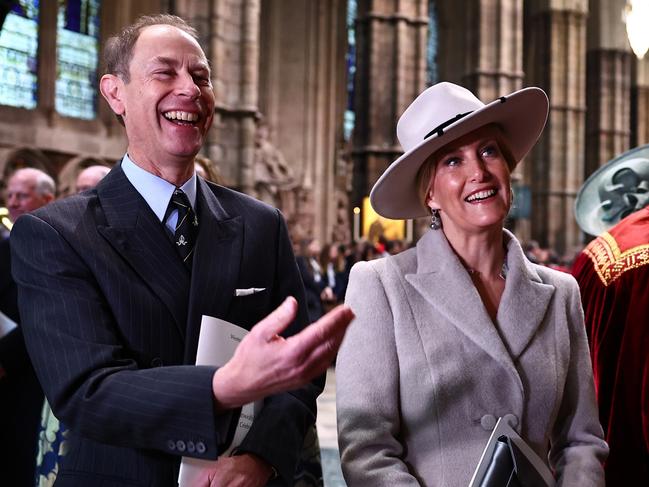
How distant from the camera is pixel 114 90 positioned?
74.4 inches

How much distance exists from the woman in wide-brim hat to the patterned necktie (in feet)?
1.50

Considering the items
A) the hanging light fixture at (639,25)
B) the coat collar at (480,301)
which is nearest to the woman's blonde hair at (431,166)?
the coat collar at (480,301)

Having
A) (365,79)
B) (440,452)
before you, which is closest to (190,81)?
(440,452)

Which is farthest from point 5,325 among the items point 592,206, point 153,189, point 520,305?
point 592,206

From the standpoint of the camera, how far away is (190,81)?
1.83m

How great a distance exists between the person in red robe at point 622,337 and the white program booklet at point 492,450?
2.79 feet

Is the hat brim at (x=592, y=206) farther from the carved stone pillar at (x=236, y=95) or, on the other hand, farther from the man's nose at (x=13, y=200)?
the carved stone pillar at (x=236, y=95)

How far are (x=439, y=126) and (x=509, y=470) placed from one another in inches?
30.9

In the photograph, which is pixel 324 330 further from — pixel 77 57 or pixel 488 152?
pixel 77 57

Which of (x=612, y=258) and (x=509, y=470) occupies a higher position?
(x=612, y=258)

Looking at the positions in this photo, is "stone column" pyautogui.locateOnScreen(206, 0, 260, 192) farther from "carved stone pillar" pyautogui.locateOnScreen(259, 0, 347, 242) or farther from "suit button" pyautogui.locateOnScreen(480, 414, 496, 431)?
"suit button" pyautogui.locateOnScreen(480, 414, 496, 431)

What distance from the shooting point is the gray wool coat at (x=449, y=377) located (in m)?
2.05

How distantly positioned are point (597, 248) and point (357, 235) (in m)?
14.3

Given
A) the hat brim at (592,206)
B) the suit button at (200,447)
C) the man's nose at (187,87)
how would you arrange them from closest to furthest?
the suit button at (200,447) < the man's nose at (187,87) < the hat brim at (592,206)
